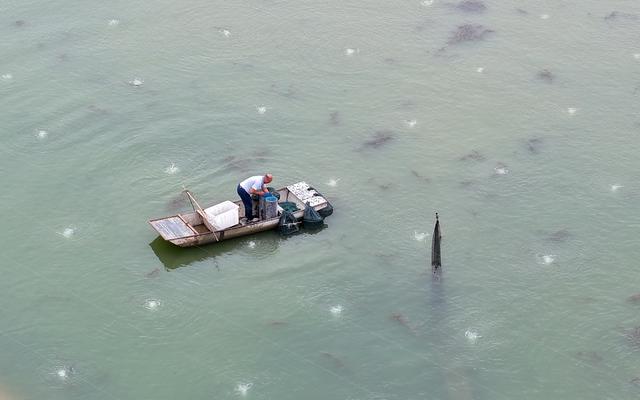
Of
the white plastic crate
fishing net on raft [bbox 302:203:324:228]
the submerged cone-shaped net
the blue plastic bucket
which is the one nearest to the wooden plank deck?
the white plastic crate

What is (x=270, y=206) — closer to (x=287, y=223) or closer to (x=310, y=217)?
(x=287, y=223)

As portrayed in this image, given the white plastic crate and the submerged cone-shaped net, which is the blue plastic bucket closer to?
the white plastic crate

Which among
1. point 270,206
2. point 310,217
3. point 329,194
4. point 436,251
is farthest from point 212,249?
point 436,251

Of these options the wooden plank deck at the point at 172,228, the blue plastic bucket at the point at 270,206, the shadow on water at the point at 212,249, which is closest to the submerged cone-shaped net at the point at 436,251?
the shadow on water at the point at 212,249

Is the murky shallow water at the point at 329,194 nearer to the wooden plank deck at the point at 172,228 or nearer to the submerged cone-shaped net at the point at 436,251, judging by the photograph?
the submerged cone-shaped net at the point at 436,251

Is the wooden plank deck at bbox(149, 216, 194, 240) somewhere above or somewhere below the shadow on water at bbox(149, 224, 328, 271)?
above

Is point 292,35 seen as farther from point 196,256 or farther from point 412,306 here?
point 412,306

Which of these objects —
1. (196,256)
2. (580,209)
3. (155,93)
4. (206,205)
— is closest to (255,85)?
(155,93)
